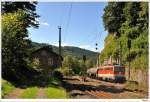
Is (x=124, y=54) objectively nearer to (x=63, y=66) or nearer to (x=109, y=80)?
(x=109, y=80)

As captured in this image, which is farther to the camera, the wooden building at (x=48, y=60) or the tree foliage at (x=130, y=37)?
the tree foliage at (x=130, y=37)

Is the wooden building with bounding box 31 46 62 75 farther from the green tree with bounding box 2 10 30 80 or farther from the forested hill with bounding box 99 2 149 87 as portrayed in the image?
the forested hill with bounding box 99 2 149 87

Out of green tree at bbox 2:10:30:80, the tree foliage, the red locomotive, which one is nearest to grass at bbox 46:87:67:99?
green tree at bbox 2:10:30:80

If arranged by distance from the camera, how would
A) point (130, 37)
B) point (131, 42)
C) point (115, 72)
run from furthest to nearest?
point (115, 72), point (131, 42), point (130, 37)

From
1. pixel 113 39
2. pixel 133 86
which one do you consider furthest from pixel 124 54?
pixel 133 86

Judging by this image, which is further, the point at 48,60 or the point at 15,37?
the point at 48,60

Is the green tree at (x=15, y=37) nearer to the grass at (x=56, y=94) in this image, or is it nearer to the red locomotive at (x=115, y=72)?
the grass at (x=56, y=94)

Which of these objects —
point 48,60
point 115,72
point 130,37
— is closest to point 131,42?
point 130,37

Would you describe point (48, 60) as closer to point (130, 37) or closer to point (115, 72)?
point (115, 72)

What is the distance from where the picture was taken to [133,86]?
113 ft

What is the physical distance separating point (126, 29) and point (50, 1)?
2813 cm

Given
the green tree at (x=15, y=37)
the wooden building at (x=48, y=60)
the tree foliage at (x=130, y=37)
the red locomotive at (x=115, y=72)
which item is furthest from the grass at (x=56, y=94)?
the red locomotive at (x=115, y=72)

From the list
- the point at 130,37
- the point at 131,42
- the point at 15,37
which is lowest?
the point at 15,37

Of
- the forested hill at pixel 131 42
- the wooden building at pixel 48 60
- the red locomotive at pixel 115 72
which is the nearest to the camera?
the wooden building at pixel 48 60
